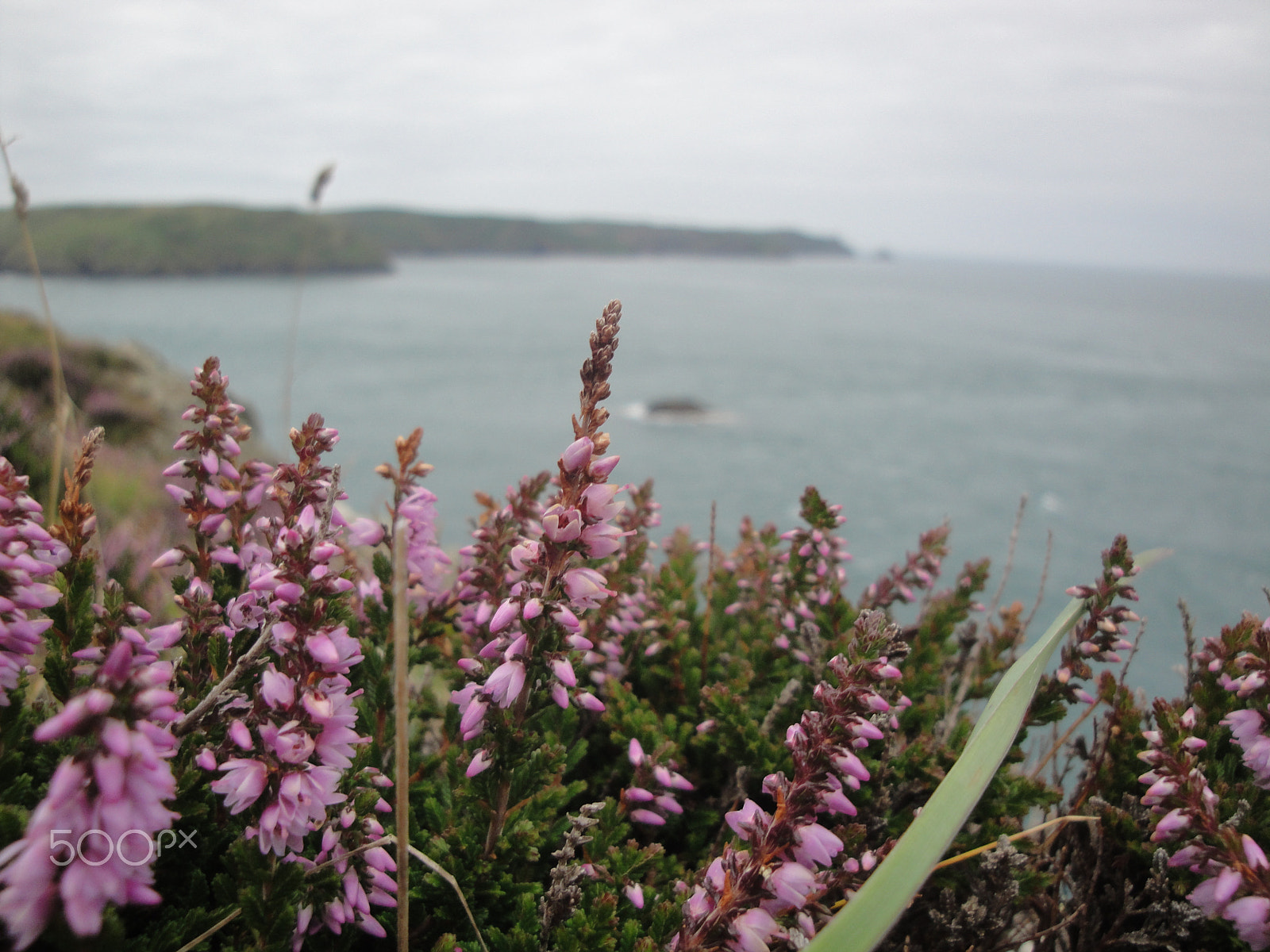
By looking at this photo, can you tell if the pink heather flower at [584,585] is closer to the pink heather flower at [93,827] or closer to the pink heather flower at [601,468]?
the pink heather flower at [601,468]

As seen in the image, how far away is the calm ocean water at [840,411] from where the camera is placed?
135 feet

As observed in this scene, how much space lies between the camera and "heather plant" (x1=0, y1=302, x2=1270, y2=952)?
1.23m

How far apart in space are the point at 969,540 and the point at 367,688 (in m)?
43.2

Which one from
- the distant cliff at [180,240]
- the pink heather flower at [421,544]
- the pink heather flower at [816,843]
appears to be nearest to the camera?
the pink heather flower at [816,843]

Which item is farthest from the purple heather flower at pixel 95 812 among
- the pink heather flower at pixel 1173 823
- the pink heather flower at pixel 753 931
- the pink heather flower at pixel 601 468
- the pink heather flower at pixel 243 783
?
the pink heather flower at pixel 1173 823

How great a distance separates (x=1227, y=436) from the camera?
65.6 metres

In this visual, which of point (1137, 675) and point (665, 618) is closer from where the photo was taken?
point (665, 618)

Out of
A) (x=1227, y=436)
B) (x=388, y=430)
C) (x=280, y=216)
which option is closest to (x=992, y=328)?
(x=1227, y=436)

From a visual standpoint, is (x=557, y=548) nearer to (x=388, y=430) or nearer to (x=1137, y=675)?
(x=1137, y=675)

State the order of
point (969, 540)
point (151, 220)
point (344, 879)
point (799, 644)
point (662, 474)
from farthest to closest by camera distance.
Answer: point (151, 220) → point (662, 474) → point (969, 540) → point (799, 644) → point (344, 879)

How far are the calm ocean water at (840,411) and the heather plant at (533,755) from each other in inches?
37.5

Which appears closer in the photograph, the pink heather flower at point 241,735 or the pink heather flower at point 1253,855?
the pink heather flower at point 241,735

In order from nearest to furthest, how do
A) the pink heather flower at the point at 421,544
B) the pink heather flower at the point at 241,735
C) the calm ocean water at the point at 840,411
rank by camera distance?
the pink heather flower at the point at 241,735 → the pink heather flower at the point at 421,544 → the calm ocean water at the point at 840,411

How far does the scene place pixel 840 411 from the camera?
69.1 meters
